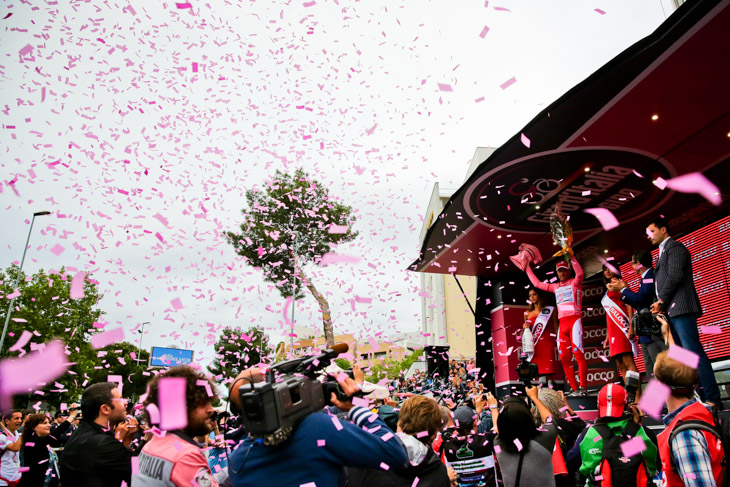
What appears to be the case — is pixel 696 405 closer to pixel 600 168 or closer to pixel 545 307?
pixel 600 168

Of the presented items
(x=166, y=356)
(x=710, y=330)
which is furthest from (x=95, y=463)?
(x=166, y=356)

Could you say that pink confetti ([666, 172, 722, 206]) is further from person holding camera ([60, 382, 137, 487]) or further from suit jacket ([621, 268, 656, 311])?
person holding camera ([60, 382, 137, 487])

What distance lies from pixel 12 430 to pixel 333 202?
16424 mm

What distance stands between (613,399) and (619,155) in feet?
17.4

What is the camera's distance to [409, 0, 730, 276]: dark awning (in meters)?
5.11

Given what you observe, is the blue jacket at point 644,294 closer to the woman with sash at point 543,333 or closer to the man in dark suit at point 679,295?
the man in dark suit at point 679,295

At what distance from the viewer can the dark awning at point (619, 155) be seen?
16.8 feet

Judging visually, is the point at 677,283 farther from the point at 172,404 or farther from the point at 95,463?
the point at 95,463

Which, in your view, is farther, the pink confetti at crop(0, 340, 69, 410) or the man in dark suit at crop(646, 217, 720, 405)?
the pink confetti at crop(0, 340, 69, 410)

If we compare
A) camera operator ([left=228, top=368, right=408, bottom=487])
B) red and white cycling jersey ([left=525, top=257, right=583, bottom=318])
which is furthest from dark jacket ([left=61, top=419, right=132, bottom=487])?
red and white cycling jersey ([left=525, top=257, right=583, bottom=318])

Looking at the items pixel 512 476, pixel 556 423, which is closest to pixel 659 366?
pixel 512 476

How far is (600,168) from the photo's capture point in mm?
8023

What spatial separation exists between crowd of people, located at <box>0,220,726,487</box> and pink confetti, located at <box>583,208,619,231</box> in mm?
4389

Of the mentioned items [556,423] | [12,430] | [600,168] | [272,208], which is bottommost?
[12,430]
